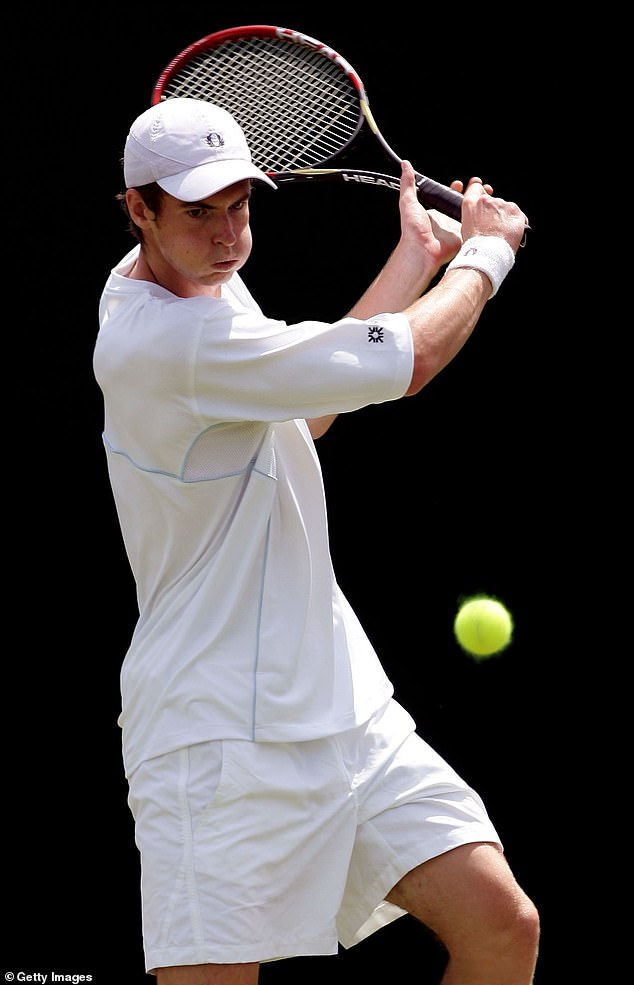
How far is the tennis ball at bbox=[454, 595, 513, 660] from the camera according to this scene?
4.16m

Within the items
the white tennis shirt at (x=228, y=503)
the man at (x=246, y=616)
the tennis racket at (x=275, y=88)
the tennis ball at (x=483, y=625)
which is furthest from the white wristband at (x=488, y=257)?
the tennis ball at (x=483, y=625)

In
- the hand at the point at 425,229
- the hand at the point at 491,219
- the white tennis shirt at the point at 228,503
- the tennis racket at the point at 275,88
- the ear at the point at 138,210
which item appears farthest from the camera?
the tennis racket at the point at 275,88

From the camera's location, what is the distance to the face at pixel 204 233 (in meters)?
2.80

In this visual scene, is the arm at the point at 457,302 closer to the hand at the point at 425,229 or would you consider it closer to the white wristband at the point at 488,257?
the white wristband at the point at 488,257

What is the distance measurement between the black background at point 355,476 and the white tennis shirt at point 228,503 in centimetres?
120

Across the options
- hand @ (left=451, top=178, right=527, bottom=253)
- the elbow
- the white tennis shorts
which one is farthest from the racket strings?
the white tennis shorts

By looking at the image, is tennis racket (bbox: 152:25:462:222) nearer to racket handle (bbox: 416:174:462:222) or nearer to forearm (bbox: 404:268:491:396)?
racket handle (bbox: 416:174:462:222)

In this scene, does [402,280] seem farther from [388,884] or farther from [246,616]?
[388,884]

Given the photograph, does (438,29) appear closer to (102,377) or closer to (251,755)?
(102,377)

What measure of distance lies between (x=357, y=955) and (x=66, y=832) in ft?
2.57

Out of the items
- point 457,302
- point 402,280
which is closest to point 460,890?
point 457,302

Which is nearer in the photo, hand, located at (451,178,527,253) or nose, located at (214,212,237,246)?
nose, located at (214,212,237,246)

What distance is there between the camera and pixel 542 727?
4.23 m

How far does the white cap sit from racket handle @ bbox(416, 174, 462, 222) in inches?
15.1
